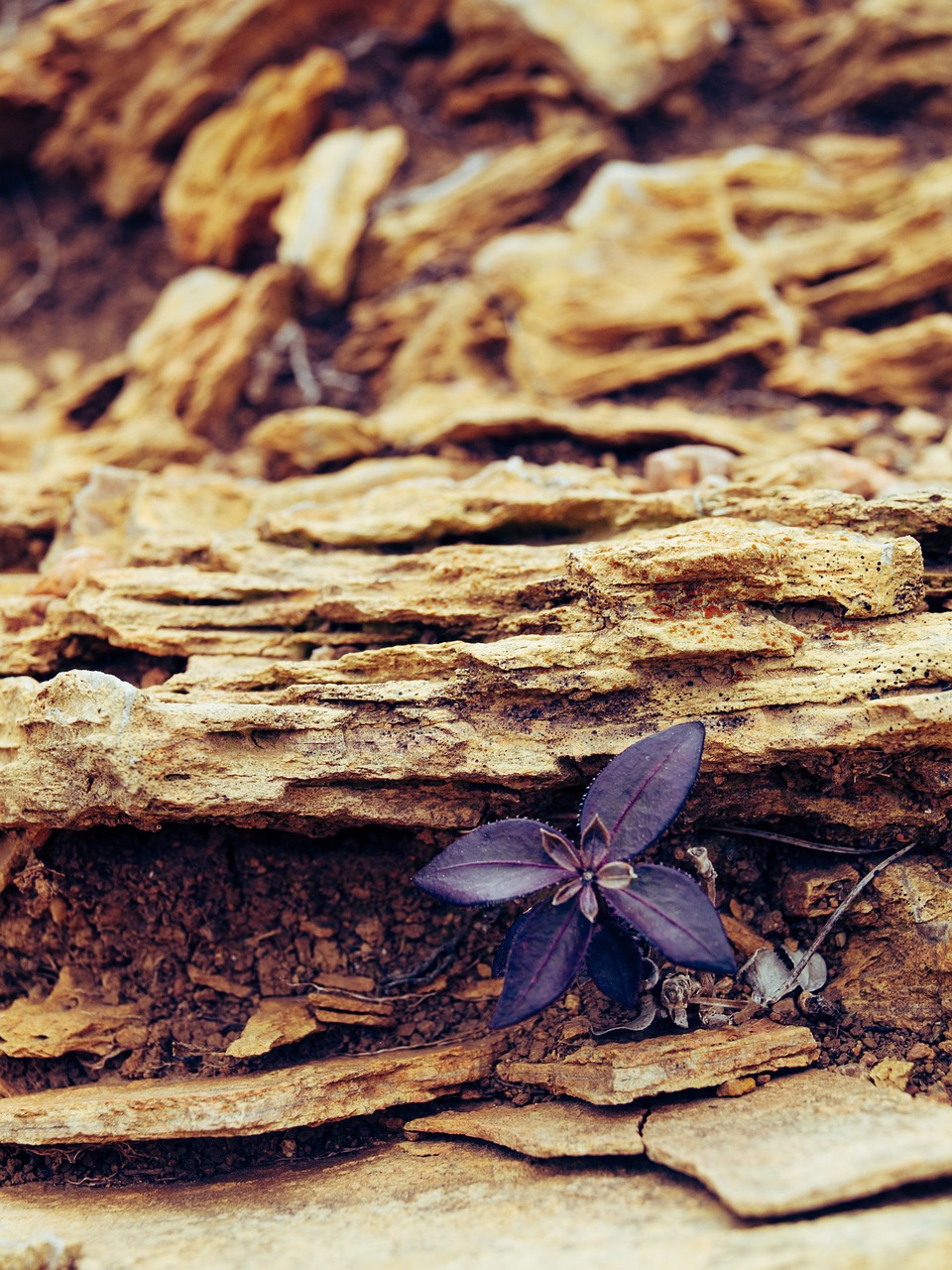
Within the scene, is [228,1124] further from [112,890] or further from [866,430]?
[866,430]

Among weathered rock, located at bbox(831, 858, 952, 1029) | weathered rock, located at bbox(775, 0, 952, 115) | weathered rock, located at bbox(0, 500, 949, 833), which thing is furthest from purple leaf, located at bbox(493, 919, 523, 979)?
weathered rock, located at bbox(775, 0, 952, 115)

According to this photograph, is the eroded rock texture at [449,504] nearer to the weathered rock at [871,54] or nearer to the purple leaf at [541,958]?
the weathered rock at [871,54]

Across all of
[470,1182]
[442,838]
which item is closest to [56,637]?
[442,838]

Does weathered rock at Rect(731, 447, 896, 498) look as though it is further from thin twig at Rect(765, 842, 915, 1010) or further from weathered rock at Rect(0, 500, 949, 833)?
thin twig at Rect(765, 842, 915, 1010)

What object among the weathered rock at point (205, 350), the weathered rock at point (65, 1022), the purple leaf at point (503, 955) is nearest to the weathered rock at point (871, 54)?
the weathered rock at point (205, 350)

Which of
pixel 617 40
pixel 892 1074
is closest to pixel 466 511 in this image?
pixel 892 1074
